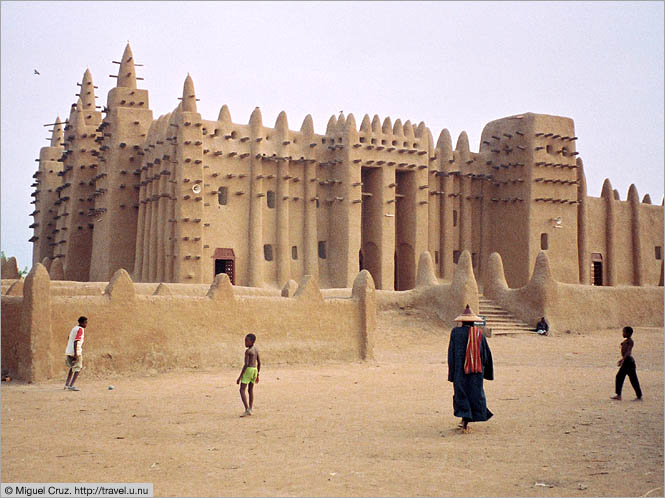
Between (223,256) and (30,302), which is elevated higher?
(223,256)

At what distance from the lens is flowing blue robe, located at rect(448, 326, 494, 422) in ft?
33.5

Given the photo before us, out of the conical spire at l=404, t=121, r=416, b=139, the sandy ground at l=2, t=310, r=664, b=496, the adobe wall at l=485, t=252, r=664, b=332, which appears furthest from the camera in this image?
the conical spire at l=404, t=121, r=416, b=139

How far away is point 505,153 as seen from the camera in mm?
38594

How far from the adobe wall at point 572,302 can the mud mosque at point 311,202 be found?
26.3ft

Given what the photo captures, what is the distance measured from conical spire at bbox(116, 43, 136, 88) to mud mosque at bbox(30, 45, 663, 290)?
6 centimetres

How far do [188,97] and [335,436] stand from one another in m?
24.2

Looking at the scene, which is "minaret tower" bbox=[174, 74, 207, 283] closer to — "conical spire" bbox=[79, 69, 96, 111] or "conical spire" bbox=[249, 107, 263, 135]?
"conical spire" bbox=[249, 107, 263, 135]

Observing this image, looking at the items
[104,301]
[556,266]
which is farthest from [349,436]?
[556,266]

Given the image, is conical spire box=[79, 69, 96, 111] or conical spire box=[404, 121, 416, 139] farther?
conical spire box=[79, 69, 96, 111]

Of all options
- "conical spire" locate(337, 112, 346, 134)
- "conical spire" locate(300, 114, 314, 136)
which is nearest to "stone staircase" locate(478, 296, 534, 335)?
"conical spire" locate(337, 112, 346, 134)

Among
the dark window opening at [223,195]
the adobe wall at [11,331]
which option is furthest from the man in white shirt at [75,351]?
the dark window opening at [223,195]

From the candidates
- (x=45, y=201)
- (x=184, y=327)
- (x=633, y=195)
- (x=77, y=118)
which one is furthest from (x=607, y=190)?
(x=184, y=327)

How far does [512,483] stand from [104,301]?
967 cm

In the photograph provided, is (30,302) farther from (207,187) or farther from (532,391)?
(207,187)
